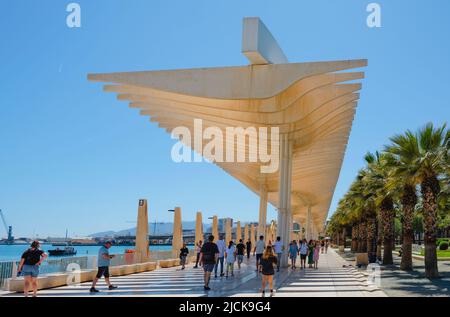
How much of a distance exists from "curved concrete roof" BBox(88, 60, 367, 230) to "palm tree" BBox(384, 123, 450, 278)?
3.30 m

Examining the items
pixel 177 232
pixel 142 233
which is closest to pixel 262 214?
pixel 177 232

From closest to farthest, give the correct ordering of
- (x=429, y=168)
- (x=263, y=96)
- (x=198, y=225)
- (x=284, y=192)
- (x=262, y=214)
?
1. (x=429, y=168)
2. (x=263, y=96)
3. (x=284, y=192)
4. (x=198, y=225)
5. (x=262, y=214)

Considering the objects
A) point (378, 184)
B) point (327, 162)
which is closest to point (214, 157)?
point (327, 162)

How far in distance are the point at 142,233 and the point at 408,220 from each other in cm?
1117

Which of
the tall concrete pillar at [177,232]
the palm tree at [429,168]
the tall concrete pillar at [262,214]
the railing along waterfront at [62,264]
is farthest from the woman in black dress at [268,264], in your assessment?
the tall concrete pillar at [262,214]

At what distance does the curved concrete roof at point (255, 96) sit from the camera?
19.9m

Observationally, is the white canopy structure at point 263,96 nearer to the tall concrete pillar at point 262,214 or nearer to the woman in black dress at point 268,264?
the tall concrete pillar at point 262,214

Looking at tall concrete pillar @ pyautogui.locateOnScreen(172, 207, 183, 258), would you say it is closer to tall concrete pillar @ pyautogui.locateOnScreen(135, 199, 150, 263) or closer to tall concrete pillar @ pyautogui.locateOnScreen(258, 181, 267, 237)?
tall concrete pillar @ pyautogui.locateOnScreen(135, 199, 150, 263)

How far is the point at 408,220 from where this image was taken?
850 inches

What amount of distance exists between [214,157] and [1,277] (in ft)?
74.6

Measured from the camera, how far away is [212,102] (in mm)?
22656

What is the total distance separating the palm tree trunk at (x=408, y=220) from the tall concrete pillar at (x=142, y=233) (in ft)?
35.2

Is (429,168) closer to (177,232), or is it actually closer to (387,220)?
(387,220)

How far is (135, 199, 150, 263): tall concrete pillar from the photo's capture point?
70.8 ft
